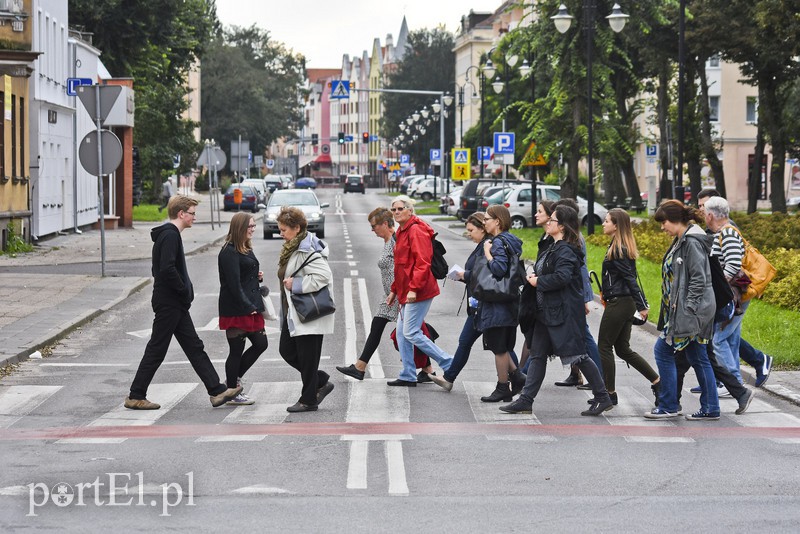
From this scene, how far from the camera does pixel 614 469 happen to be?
8.91 meters

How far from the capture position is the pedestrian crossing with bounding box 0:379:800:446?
10.2m

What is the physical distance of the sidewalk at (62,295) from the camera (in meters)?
14.8

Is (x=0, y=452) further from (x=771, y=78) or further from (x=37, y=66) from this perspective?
(x=771, y=78)

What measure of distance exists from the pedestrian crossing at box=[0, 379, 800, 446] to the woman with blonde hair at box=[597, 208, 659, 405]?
47cm

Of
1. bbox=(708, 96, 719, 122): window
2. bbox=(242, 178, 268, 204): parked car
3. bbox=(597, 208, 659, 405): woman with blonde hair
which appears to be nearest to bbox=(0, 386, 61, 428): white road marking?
bbox=(597, 208, 659, 405): woman with blonde hair

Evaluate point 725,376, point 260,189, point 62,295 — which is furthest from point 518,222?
point 725,376

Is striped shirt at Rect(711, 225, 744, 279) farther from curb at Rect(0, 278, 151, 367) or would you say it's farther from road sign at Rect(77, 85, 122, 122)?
road sign at Rect(77, 85, 122, 122)

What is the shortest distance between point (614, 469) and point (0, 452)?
13.1 feet

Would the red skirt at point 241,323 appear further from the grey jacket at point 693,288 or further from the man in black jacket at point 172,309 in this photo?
the grey jacket at point 693,288

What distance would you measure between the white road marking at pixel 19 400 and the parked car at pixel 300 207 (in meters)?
28.0

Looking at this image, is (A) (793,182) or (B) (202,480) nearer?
(B) (202,480)

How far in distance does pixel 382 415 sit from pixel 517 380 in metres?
1.59

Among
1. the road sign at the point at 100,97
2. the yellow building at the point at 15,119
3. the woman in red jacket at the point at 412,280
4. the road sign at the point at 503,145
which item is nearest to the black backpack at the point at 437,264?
the woman in red jacket at the point at 412,280

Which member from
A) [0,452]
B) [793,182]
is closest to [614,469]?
[0,452]
